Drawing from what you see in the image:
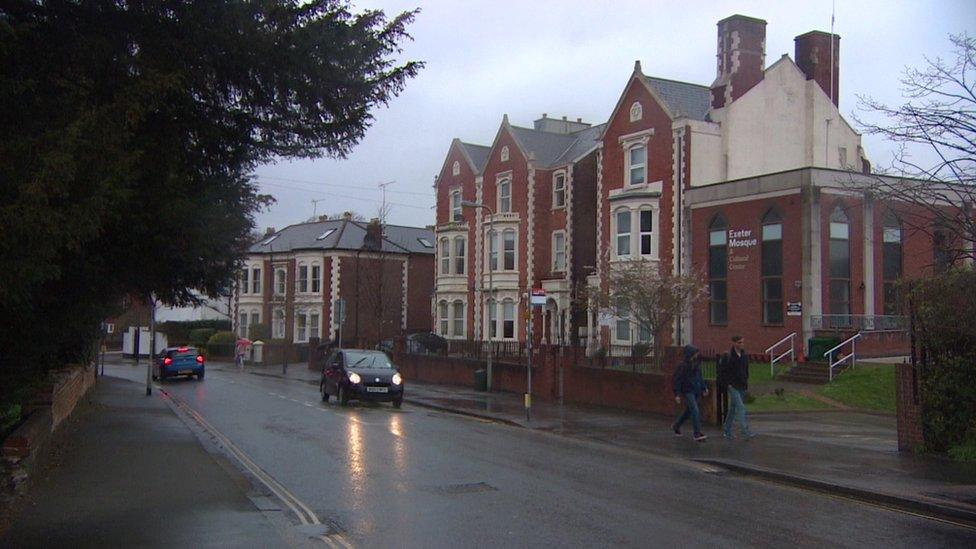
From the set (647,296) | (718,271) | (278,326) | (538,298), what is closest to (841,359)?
(647,296)

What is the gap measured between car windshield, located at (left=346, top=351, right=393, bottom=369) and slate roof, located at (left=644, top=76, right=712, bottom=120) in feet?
54.6

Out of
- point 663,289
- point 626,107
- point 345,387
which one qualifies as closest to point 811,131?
point 626,107

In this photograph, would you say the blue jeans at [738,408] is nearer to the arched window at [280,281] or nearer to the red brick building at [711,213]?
the red brick building at [711,213]

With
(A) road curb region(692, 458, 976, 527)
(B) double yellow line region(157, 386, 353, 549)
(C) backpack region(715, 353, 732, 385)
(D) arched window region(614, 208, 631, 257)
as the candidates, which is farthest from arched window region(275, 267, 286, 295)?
(A) road curb region(692, 458, 976, 527)

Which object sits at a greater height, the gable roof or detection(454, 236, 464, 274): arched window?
the gable roof

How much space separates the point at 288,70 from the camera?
10.5 metres

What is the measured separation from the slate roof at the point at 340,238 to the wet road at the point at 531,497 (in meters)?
42.9

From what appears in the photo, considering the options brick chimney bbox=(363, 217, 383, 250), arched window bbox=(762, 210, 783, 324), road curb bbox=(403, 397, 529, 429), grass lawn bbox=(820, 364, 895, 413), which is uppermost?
brick chimney bbox=(363, 217, 383, 250)

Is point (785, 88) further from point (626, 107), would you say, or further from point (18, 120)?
point (18, 120)

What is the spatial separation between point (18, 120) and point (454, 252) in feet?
134

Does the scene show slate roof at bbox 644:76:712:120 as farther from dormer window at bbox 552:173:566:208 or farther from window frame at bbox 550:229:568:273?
window frame at bbox 550:229:568:273

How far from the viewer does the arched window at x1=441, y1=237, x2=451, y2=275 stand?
50.1 m

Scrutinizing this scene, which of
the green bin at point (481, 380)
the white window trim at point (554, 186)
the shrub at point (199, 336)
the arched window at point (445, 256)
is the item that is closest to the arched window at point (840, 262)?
the green bin at point (481, 380)

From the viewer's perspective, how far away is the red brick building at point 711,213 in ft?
99.4
